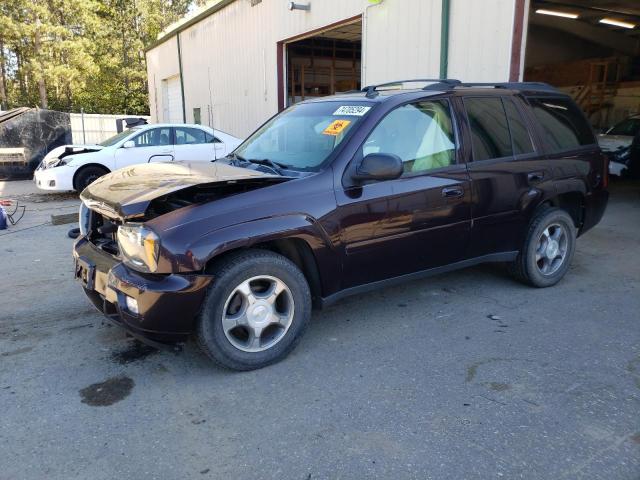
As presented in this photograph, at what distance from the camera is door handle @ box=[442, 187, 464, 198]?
4012mm

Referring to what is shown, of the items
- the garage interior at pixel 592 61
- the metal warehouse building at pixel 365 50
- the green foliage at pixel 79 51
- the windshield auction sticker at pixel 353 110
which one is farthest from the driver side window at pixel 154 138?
the green foliage at pixel 79 51

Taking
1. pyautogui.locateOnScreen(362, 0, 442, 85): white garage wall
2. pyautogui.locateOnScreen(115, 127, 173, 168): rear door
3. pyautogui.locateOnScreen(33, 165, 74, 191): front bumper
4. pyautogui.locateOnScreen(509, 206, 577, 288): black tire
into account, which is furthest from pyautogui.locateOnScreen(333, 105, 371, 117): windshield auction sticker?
pyautogui.locateOnScreen(33, 165, 74, 191): front bumper

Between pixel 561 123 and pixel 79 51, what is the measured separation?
33.6 meters

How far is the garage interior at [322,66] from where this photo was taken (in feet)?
54.0

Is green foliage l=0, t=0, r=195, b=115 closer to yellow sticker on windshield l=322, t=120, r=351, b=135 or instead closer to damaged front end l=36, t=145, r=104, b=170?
damaged front end l=36, t=145, r=104, b=170

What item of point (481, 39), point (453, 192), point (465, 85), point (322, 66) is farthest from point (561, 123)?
point (322, 66)

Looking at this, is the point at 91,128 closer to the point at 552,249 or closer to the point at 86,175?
the point at 86,175

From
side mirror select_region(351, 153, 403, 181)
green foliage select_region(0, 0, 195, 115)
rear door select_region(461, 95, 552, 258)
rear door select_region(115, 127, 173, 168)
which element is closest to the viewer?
side mirror select_region(351, 153, 403, 181)

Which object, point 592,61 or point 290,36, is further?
point 592,61

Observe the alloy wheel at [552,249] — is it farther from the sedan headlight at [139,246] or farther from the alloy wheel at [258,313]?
the sedan headlight at [139,246]

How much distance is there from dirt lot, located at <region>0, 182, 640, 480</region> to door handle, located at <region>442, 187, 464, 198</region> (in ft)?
3.30

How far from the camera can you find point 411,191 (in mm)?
3846

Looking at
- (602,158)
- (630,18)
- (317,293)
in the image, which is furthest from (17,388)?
(630,18)

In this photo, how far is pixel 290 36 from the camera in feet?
40.4
